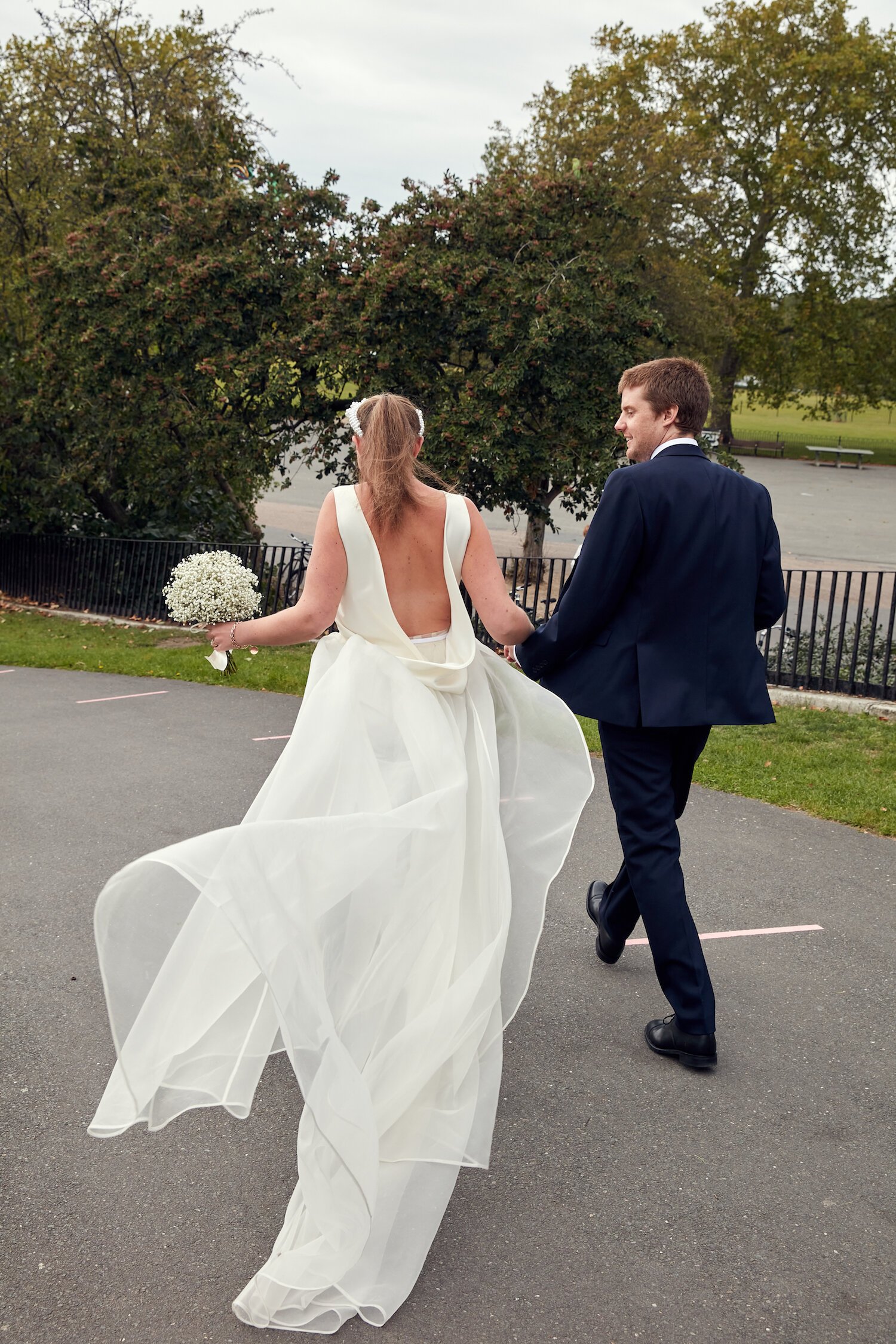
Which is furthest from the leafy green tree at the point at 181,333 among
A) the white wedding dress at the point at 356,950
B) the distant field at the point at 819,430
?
the distant field at the point at 819,430

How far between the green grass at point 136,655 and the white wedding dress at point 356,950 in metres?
6.54

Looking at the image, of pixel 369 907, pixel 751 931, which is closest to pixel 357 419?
pixel 369 907

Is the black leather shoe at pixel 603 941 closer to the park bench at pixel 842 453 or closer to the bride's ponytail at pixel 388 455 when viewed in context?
the bride's ponytail at pixel 388 455

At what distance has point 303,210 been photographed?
1326cm

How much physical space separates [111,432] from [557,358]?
5.89m

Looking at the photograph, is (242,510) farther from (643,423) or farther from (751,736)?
(643,423)

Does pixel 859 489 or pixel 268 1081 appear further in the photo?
pixel 859 489

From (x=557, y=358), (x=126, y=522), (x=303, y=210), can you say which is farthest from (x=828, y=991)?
(x=126, y=522)

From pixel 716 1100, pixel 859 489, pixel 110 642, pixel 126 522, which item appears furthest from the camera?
pixel 859 489

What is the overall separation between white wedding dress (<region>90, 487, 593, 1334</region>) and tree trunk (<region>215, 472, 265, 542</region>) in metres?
12.2

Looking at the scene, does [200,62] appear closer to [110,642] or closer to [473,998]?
[110,642]

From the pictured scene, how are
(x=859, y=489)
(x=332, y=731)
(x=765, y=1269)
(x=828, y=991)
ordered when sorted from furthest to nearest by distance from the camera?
(x=859, y=489), (x=828, y=991), (x=332, y=731), (x=765, y=1269)

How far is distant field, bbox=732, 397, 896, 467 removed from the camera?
54.8 meters

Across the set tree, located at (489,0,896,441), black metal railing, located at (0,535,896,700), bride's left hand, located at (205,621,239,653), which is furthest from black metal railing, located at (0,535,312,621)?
tree, located at (489,0,896,441)
